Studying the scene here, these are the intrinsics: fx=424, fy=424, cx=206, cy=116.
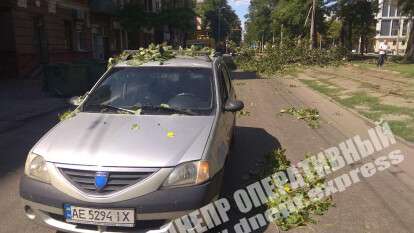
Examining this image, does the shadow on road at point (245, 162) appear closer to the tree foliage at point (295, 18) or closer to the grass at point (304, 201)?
the grass at point (304, 201)

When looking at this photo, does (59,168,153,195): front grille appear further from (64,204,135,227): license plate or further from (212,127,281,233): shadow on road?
(212,127,281,233): shadow on road

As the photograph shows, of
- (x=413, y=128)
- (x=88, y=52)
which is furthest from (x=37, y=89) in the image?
(x=413, y=128)

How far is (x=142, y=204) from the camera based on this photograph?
3.48 meters

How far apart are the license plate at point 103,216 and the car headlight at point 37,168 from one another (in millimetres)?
356

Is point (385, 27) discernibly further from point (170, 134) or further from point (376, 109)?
point (170, 134)

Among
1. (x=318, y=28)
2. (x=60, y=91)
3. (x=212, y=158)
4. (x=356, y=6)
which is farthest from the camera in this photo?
(x=318, y=28)

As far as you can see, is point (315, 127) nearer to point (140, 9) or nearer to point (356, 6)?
point (140, 9)

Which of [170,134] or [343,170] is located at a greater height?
[170,134]

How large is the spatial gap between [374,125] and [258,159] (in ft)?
14.4

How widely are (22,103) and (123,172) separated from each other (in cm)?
1098

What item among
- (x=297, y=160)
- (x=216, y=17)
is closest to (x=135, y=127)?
(x=297, y=160)

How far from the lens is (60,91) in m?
15.5

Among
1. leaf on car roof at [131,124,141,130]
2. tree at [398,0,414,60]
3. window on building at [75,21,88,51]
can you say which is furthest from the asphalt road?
tree at [398,0,414,60]

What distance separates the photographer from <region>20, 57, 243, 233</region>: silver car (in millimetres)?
3508
